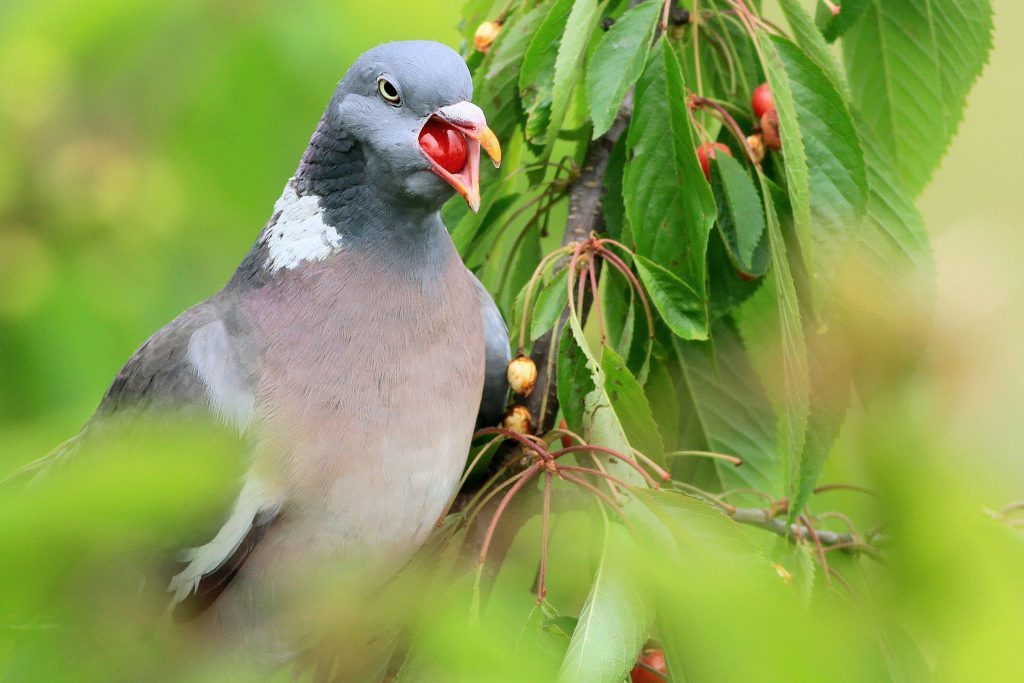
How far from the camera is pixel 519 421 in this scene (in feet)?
6.23

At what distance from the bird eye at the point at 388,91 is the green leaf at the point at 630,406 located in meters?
0.56

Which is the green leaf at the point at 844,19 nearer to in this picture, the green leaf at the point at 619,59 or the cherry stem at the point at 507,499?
the green leaf at the point at 619,59

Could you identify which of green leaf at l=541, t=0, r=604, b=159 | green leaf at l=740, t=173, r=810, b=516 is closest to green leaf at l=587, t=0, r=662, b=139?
green leaf at l=541, t=0, r=604, b=159

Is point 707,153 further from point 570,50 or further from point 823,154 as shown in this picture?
point 570,50

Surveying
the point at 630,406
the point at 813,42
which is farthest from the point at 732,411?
the point at 813,42

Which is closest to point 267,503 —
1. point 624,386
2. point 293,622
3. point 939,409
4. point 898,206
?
point 293,622

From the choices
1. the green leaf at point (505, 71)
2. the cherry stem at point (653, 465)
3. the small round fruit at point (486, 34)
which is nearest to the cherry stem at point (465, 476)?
the cherry stem at point (653, 465)

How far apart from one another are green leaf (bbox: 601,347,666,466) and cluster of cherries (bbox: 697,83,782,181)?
0.45 metres

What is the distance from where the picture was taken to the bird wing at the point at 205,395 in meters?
1.77

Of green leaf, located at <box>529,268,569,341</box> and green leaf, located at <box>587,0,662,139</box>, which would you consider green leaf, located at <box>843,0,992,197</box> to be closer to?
green leaf, located at <box>587,0,662,139</box>

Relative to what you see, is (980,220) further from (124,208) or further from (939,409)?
(124,208)

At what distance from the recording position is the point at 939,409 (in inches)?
27.4

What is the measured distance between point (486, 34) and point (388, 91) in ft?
1.02

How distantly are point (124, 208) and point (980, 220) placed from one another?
80 cm
